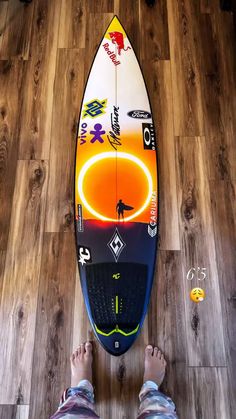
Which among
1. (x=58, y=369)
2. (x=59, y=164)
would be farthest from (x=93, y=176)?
(x=58, y=369)

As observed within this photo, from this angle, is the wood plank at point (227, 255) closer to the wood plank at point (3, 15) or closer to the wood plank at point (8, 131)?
the wood plank at point (8, 131)

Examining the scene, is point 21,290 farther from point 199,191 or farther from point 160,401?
point 199,191

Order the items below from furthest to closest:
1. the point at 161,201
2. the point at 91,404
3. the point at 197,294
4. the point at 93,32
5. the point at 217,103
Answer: the point at 93,32 → the point at 217,103 → the point at 161,201 → the point at 197,294 → the point at 91,404

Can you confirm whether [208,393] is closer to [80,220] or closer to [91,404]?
[91,404]

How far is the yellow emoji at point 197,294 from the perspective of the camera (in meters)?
1.49

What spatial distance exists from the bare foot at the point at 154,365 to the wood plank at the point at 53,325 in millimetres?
306

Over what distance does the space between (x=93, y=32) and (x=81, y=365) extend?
1.72 m

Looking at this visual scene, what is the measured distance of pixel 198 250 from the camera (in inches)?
61.9

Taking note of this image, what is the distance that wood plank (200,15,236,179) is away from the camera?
1733 millimetres

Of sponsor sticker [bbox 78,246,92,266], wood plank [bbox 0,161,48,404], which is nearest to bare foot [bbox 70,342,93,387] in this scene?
wood plank [bbox 0,161,48,404]

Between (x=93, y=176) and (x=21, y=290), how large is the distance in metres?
0.58

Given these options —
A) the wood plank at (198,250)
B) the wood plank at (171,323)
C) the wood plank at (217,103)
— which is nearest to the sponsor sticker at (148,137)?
the wood plank at (198,250)

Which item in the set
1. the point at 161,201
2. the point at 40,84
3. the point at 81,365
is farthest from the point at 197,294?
the point at 40,84

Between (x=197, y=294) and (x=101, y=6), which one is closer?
(x=197, y=294)
